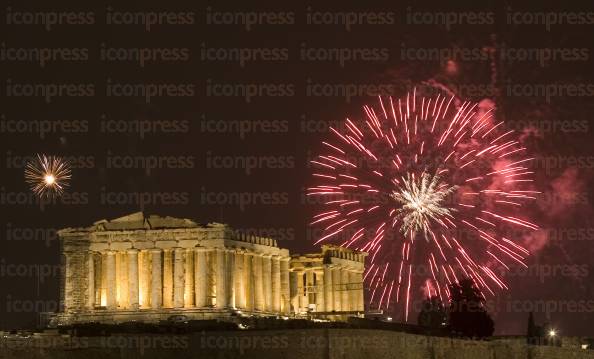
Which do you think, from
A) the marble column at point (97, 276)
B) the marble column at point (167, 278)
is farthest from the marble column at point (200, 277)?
the marble column at point (97, 276)

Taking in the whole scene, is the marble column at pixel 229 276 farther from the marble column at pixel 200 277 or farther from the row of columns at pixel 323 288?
the row of columns at pixel 323 288

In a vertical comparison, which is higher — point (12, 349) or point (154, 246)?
point (154, 246)

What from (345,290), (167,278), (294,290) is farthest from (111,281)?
(345,290)

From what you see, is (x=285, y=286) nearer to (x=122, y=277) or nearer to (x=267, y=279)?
(x=267, y=279)

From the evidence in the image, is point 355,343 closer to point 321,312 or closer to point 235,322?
point 235,322

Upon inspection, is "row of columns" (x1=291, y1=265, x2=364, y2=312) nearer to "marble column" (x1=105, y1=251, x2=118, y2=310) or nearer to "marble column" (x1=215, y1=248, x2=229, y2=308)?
"marble column" (x1=215, y1=248, x2=229, y2=308)


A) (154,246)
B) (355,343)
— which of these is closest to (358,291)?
(154,246)
